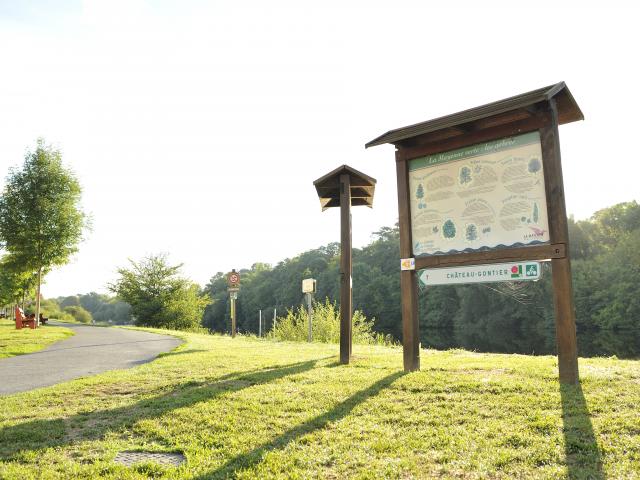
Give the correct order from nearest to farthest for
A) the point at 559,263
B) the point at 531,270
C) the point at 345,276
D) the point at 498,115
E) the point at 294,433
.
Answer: the point at 294,433 → the point at 559,263 → the point at 531,270 → the point at 498,115 → the point at 345,276

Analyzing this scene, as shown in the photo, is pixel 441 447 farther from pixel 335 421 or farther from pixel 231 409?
pixel 231 409

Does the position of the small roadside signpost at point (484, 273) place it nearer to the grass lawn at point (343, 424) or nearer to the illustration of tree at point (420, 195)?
the illustration of tree at point (420, 195)

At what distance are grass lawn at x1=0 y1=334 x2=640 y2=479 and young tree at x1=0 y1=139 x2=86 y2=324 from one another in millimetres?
17882

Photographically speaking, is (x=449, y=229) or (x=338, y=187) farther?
(x=338, y=187)

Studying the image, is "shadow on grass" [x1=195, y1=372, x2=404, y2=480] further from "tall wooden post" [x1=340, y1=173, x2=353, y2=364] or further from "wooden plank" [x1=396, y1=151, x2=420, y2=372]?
"tall wooden post" [x1=340, y1=173, x2=353, y2=364]

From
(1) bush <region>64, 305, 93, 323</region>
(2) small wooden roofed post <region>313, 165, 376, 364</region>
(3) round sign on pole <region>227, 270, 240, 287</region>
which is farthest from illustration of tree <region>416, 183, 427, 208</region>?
(1) bush <region>64, 305, 93, 323</region>

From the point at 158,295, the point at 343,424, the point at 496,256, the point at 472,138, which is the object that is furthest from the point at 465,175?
the point at 158,295

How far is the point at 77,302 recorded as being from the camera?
479 ft

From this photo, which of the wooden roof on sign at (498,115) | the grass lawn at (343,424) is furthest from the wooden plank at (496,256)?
the wooden roof on sign at (498,115)

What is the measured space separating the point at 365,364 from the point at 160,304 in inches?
1253

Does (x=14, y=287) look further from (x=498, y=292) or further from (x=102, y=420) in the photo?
(x=102, y=420)

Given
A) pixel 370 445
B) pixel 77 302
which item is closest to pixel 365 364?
pixel 370 445

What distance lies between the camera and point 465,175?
7.37 metres

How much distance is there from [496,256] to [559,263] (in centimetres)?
85
